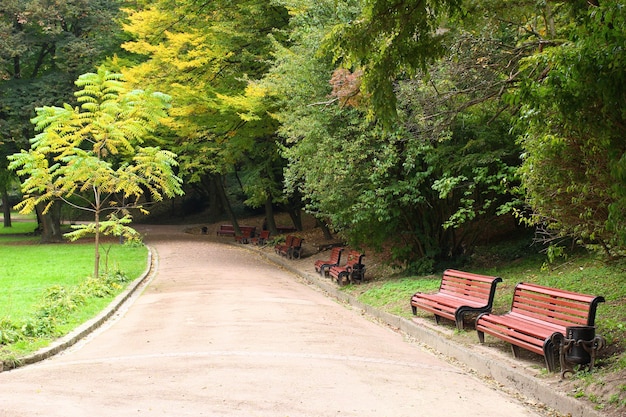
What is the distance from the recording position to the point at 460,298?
12062 millimetres

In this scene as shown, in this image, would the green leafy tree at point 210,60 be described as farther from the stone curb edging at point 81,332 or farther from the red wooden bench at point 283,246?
the stone curb edging at point 81,332

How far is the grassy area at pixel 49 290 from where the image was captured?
406 inches

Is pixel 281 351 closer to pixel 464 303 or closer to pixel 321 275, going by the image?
pixel 464 303

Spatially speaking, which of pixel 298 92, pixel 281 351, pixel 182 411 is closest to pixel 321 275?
pixel 298 92

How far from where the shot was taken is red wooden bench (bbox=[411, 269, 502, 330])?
36.1 feet

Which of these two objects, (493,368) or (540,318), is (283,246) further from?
(493,368)

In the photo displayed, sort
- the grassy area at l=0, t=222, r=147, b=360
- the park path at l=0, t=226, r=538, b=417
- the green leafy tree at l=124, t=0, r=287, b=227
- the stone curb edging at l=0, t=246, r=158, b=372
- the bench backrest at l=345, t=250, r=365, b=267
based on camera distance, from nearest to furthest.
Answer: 1. the park path at l=0, t=226, r=538, b=417
2. the stone curb edging at l=0, t=246, r=158, b=372
3. the grassy area at l=0, t=222, r=147, b=360
4. the bench backrest at l=345, t=250, r=365, b=267
5. the green leafy tree at l=124, t=0, r=287, b=227

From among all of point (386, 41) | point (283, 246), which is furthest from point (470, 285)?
point (283, 246)

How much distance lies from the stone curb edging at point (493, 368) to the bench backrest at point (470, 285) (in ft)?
3.20

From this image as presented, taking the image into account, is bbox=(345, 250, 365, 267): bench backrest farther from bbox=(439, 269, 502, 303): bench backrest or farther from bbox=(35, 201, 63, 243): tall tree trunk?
bbox=(35, 201, 63, 243): tall tree trunk

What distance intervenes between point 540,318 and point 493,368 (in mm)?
1015

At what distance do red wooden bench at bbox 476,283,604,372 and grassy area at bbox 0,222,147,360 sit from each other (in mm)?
6630

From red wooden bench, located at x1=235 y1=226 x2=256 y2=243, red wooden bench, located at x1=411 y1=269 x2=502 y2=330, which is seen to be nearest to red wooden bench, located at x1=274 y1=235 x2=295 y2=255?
red wooden bench, located at x1=235 y1=226 x2=256 y2=243

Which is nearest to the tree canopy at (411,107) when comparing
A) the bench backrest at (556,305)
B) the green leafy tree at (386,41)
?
the green leafy tree at (386,41)
